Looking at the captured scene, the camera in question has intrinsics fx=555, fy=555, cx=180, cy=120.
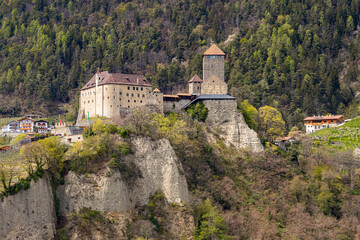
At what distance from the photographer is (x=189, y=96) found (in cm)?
7588

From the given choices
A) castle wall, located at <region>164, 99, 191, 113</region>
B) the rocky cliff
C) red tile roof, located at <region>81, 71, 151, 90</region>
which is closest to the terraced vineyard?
castle wall, located at <region>164, 99, 191, 113</region>

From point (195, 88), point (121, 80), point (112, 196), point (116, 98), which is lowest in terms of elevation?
point (112, 196)

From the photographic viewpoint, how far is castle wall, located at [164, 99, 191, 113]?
7431 cm

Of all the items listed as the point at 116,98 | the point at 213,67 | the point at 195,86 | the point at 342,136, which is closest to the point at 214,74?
the point at 213,67

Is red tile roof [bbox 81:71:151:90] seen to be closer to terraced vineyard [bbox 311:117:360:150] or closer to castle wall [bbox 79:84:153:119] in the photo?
castle wall [bbox 79:84:153:119]

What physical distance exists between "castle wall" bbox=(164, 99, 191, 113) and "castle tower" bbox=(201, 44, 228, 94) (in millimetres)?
3340

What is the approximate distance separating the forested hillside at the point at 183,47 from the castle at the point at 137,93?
1796 centimetres

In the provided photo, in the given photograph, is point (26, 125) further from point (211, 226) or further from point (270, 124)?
point (211, 226)

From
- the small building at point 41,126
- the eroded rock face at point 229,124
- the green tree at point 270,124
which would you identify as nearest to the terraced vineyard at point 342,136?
the green tree at point 270,124

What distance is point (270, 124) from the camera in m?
85.1

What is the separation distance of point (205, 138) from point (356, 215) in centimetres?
2181

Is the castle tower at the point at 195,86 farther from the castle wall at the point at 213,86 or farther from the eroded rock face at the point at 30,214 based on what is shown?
the eroded rock face at the point at 30,214

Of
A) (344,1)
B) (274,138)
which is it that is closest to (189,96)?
(274,138)

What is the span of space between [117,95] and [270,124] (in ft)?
86.8
